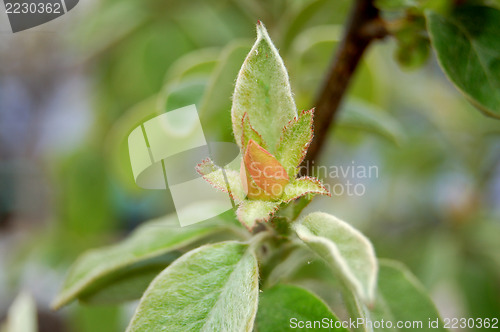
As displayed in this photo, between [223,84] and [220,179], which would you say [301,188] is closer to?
[220,179]

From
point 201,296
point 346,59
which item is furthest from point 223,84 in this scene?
point 201,296

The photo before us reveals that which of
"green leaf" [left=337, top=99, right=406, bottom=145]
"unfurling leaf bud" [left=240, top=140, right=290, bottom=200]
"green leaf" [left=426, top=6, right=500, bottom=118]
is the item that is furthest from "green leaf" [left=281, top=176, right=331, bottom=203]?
"green leaf" [left=337, top=99, right=406, bottom=145]

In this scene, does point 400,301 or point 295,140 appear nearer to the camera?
point 295,140

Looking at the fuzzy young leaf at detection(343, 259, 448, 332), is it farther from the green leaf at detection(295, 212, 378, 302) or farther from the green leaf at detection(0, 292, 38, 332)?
the green leaf at detection(0, 292, 38, 332)

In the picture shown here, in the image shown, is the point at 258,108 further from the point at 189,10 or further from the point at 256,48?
the point at 189,10

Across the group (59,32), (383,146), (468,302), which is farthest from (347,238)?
(59,32)

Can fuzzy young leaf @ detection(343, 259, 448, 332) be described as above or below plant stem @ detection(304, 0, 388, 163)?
below
